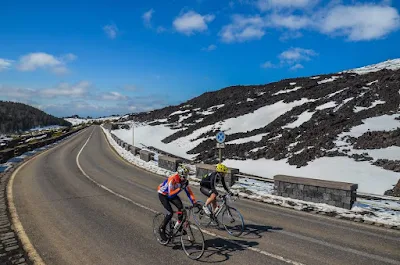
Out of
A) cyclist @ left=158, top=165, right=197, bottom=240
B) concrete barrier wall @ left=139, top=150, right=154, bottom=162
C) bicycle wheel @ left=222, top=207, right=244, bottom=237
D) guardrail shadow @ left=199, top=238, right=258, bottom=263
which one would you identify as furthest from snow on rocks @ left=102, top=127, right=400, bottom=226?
concrete barrier wall @ left=139, top=150, right=154, bottom=162

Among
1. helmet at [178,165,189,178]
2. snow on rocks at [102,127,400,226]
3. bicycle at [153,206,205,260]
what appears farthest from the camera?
snow on rocks at [102,127,400,226]

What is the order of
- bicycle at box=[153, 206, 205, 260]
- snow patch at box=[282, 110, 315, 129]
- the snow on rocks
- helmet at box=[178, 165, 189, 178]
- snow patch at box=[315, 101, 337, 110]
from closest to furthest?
bicycle at box=[153, 206, 205, 260], helmet at box=[178, 165, 189, 178], the snow on rocks, snow patch at box=[282, 110, 315, 129], snow patch at box=[315, 101, 337, 110]

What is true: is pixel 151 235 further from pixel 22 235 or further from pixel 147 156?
pixel 147 156

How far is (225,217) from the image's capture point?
885 centimetres

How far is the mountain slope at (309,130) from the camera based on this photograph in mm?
21656

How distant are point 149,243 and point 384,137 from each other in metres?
20.5

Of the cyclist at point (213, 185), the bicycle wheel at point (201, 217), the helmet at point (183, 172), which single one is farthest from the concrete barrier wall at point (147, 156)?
the helmet at point (183, 172)

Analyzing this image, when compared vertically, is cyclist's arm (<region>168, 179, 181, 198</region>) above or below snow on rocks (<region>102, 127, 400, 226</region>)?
above

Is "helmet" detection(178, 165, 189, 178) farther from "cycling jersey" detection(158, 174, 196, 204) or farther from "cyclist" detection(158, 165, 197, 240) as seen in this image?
"cycling jersey" detection(158, 174, 196, 204)

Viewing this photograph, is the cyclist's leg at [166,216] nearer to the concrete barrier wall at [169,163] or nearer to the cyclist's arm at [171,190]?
the cyclist's arm at [171,190]

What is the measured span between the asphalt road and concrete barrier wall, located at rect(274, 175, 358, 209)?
1.56m

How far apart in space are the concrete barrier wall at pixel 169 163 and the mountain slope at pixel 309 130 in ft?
22.6

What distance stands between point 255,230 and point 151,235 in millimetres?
2984

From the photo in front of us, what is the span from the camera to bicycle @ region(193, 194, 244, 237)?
8.62 meters
